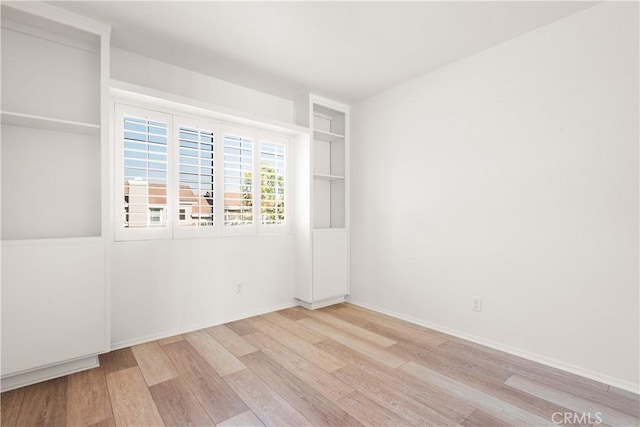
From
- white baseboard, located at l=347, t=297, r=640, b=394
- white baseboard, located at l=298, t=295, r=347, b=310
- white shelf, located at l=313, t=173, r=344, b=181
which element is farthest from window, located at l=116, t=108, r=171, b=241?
white baseboard, located at l=347, t=297, r=640, b=394

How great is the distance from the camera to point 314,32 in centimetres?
238

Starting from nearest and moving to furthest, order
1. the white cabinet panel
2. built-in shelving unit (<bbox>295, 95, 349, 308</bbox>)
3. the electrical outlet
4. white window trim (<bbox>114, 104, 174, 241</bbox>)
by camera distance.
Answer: the white cabinet panel, white window trim (<bbox>114, 104, 174, 241</bbox>), the electrical outlet, built-in shelving unit (<bbox>295, 95, 349, 308</bbox>)

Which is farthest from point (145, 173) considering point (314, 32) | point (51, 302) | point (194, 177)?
point (314, 32)

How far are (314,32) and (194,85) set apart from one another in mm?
1337

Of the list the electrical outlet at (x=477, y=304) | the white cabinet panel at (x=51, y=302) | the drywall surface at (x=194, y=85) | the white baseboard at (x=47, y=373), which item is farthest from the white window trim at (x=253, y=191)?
the electrical outlet at (x=477, y=304)

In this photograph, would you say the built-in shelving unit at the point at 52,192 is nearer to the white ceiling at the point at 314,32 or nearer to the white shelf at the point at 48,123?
the white shelf at the point at 48,123

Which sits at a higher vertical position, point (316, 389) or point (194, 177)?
point (194, 177)

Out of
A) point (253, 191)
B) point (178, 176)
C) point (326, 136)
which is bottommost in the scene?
point (253, 191)

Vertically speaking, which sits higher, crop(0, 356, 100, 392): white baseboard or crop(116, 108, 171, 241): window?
crop(116, 108, 171, 241): window

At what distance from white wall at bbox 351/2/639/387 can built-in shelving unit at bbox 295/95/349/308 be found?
638mm

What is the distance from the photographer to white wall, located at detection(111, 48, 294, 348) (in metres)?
2.61

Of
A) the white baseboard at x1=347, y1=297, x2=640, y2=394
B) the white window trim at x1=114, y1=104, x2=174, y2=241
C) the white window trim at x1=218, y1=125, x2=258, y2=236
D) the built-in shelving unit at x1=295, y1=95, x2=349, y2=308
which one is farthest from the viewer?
the built-in shelving unit at x1=295, y1=95, x2=349, y2=308

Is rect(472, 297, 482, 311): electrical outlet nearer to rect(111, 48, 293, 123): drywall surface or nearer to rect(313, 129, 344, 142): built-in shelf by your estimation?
rect(313, 129, 344, 142): built-in shelf

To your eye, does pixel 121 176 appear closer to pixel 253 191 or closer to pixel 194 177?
pixel 194 177
